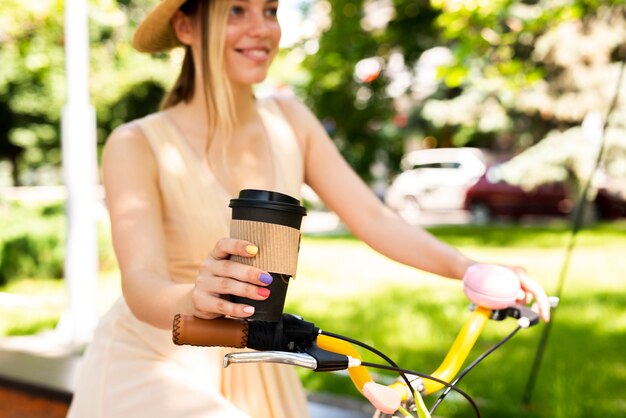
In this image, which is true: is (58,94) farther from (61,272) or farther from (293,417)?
(293,417)

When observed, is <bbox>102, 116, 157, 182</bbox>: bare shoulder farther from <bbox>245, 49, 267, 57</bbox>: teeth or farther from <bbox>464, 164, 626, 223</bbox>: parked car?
<bbox>464, 164, 626, 223</bbox>: parked car

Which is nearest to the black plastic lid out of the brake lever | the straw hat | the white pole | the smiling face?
the brake lever

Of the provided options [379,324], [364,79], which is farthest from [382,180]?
[379,324]

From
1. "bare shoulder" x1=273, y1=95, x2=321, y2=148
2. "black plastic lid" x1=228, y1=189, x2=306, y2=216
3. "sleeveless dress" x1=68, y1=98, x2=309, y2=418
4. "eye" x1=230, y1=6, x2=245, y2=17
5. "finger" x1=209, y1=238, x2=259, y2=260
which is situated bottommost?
"sleeveless dress" x1=68, y1=98, x2=309, y2=418

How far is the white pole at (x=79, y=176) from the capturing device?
531cm

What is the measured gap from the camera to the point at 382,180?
17562mm

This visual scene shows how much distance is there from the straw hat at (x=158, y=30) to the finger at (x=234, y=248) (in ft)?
3.01

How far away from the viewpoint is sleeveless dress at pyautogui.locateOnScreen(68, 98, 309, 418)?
1598 millimetres

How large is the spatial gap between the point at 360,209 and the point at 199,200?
0.46 m

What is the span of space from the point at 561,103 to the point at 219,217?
44.1 feet

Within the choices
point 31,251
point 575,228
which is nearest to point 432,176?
point 31,251

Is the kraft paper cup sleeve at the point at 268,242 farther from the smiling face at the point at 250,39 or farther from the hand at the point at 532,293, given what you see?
the smiling face at the point at 250,39

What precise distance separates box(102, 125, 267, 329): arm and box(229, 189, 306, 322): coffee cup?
18 mm

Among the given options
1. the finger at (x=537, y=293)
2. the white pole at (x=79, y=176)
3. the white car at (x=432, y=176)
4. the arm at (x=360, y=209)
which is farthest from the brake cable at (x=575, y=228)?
the white car at (x=432, y=176)
